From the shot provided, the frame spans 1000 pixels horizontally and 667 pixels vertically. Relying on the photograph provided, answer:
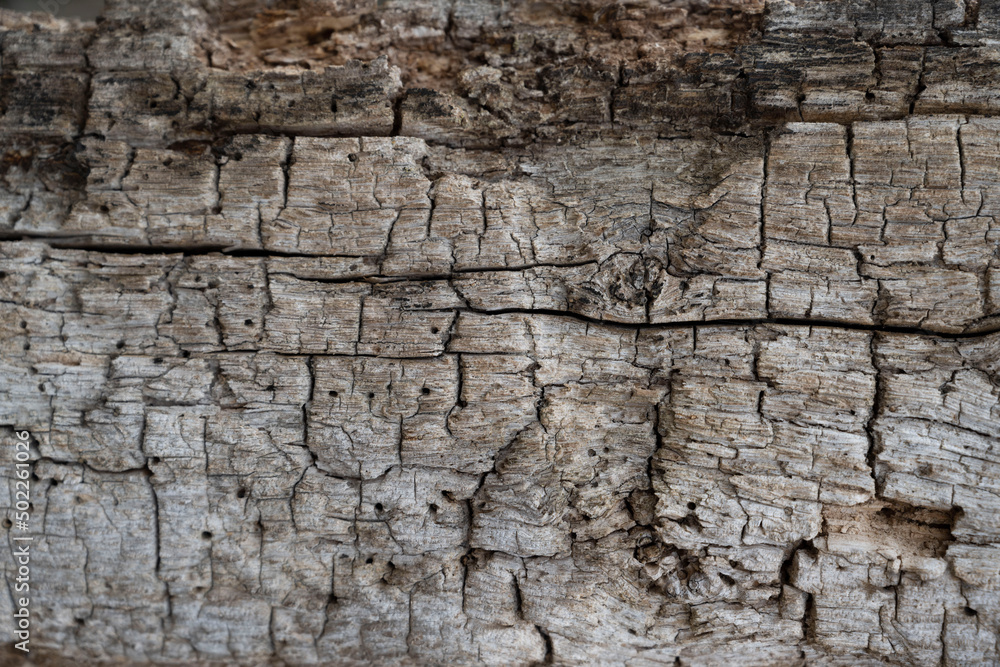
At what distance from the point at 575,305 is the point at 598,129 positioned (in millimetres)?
739

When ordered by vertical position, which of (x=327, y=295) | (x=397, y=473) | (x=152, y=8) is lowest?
(x=397, y=473)

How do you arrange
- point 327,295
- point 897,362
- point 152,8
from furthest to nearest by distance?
point 152,8, point 327,295, point 897,362

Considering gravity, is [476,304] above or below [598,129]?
below

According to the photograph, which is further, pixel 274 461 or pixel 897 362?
pixel 274 461

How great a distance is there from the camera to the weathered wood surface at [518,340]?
2.23 metres

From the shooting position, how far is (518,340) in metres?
2.29

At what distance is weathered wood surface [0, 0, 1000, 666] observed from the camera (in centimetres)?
223

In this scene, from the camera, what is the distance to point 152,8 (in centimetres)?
255

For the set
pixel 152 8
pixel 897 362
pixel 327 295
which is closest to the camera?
pixel 897 362

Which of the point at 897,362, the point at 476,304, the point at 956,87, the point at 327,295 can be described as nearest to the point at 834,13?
the point at 956,87

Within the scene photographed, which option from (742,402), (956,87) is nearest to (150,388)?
(742,402)

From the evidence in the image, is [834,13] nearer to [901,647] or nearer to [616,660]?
[901,647]

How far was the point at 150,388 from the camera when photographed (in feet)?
7.79

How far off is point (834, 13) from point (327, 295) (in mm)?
2314
